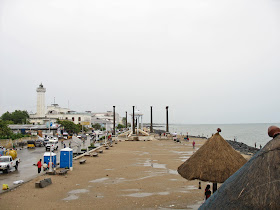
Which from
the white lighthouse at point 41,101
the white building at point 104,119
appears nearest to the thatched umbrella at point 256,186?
the white building at point 104,119

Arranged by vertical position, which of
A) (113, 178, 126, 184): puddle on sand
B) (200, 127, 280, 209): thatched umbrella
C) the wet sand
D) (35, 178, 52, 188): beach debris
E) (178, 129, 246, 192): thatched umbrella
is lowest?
(113, 178, 126, 184): puddle on sand

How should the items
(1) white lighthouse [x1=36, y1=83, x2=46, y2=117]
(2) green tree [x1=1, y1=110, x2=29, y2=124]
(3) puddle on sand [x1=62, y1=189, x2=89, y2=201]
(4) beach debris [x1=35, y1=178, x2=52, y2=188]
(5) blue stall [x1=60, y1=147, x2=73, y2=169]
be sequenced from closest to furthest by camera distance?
(3) puddle on sand [x1=62, y1=189, x2=89, y2=201], (4) beach debris [x1=35, y1=178, x2=52, y2=188], (5) blue stall [x1=60, y1=147, x2=73, y2=169], (1) white lighthouse [x1=36, y1=83, x2=46, y2=117], (2) green tree [x1=1, y1=110, x2=29, y2=124]

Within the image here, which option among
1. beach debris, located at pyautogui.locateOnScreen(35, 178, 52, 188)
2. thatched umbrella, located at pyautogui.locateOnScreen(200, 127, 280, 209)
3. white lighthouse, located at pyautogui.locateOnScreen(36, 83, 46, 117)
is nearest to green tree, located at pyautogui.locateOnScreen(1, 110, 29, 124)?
white lighthouse, located at pyautogui.locateOnScreen(36, 83, 46, 117)

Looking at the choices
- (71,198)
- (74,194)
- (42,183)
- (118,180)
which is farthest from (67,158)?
(71,198)

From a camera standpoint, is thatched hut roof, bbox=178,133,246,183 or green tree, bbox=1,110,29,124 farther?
green tree, bbox=1,110,29,124

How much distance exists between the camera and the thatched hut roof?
9.55 m

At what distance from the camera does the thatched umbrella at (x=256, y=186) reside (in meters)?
3.55

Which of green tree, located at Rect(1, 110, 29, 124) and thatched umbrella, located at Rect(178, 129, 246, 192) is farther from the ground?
green tree, located at Rect(1, 110, 29, 124)

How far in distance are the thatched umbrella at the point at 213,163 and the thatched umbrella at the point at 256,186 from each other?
5.43 metres

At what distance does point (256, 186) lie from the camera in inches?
148

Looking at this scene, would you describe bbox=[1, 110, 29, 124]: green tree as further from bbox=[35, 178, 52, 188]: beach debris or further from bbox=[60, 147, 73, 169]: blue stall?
bbox=[35, 178, 52, 188]: beach debris

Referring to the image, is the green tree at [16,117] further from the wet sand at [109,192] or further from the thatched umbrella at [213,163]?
the thatched umbrella at [213,163]

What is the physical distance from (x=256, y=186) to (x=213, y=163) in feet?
20.0

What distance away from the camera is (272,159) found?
3852 millimetres
